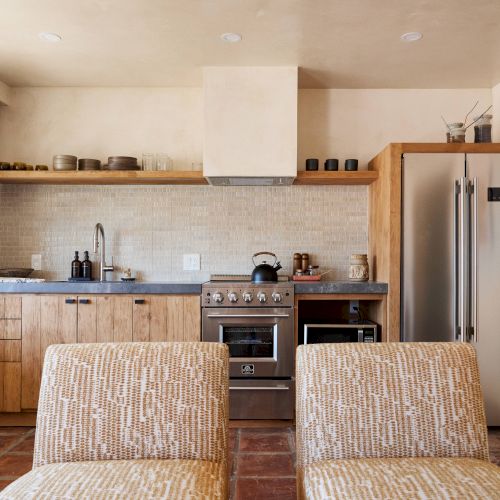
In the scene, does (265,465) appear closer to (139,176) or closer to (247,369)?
(247,369)

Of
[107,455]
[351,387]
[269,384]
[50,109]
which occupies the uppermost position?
[50,109]

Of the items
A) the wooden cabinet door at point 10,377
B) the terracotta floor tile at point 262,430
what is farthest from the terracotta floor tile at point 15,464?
the terracotta floor tile at point 262,430

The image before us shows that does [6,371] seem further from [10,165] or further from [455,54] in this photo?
[455,54]

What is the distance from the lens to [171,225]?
3.85 meters

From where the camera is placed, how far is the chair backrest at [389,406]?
4.54ft

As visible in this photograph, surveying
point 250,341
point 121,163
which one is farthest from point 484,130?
point 121,163

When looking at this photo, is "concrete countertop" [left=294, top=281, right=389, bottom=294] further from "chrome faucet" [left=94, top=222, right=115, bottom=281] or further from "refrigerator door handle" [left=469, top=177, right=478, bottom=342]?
"chrome faucet" [left=94, top=222, right=115, bottom=281]

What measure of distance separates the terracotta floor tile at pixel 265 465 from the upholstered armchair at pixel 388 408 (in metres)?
1.08

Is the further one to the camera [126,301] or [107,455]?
[126,301]

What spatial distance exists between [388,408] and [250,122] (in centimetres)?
252

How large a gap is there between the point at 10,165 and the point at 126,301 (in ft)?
5.22

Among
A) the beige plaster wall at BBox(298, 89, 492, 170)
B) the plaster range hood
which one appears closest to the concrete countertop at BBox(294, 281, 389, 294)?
the plaster range hood

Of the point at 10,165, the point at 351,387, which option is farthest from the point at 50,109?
the point at 351,387

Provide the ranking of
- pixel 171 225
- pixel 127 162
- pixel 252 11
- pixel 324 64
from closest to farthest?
pixel 252 11
pixel 324 64
pixel 127 162
pixel 171 225
